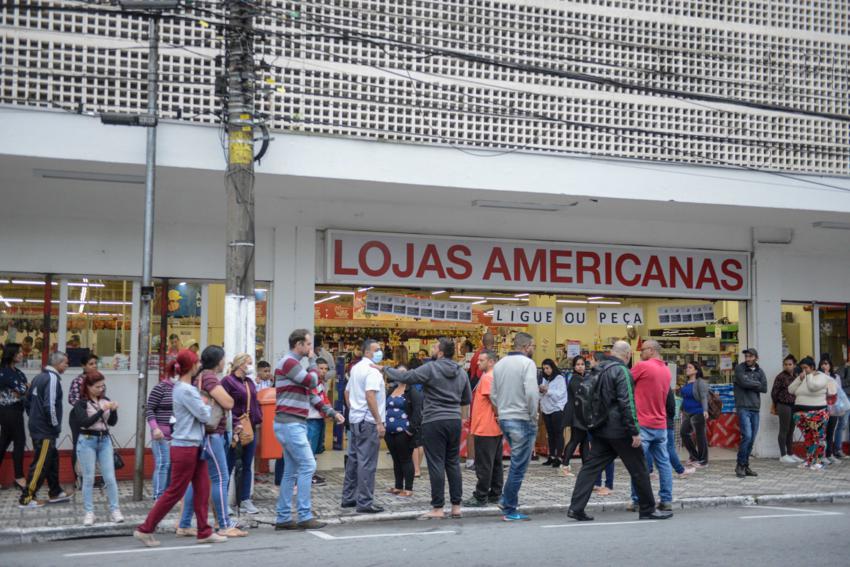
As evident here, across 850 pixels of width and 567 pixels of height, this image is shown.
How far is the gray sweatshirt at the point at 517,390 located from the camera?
1018 cm

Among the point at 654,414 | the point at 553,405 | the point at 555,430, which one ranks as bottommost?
the point at 555,430

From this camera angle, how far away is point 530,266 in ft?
51.2

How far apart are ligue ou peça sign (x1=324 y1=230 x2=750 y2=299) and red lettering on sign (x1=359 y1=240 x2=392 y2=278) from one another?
0.05 feet

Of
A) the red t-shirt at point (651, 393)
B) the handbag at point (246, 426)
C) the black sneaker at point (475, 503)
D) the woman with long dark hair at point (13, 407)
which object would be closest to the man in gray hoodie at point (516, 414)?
the black sneaker at point (475, 503)

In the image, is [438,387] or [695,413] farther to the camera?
[695,413]

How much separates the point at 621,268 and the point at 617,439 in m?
6.80

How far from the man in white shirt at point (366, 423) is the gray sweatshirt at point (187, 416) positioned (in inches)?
88.3

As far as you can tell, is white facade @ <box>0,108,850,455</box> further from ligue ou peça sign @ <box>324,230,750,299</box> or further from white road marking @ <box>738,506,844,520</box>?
white road marking @ <box>738,506,844,520</box>

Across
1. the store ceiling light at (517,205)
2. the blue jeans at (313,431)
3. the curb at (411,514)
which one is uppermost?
the store ceiling light at (517,205)

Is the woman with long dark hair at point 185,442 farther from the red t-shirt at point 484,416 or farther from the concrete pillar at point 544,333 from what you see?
the concrete pillar at point 544,333

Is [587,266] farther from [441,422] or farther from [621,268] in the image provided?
[441,422]

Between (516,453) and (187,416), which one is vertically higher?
(187,416)

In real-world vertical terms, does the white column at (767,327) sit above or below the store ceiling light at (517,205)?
below

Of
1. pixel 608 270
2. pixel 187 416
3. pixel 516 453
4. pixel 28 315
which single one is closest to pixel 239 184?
pixel 187 416
